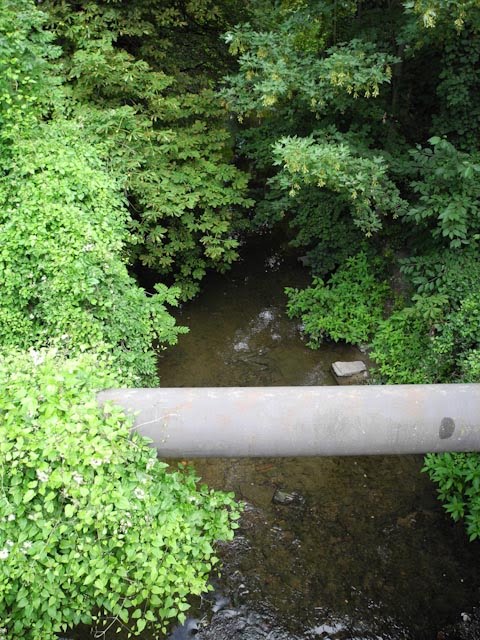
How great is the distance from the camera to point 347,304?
8.64 m

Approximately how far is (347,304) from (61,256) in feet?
16.3

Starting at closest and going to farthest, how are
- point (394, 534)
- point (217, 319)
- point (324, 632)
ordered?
1. point (324, 632)
2. point (394, 534)
3. point (217, 319)

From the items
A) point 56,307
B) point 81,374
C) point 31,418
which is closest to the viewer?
point 31,418

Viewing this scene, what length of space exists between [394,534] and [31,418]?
4.19 m

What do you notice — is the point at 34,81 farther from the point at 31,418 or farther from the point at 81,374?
the point at 31,418


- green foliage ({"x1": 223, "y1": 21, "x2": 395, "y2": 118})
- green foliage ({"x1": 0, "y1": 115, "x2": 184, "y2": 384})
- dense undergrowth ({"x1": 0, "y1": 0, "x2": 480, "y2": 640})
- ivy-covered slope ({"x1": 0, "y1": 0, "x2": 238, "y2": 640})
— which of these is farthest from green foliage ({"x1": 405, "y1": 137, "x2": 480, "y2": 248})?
ivy-covered slope ({"x1": 0, "y1": 0, "x2": 238, "y2": 640})

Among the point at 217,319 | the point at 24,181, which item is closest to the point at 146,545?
the point at 24,181

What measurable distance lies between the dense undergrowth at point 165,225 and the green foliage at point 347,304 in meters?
0.04

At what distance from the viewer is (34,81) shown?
5750 mm

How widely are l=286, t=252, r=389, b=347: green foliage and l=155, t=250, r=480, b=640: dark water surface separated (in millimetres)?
2372

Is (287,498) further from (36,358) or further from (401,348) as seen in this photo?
(36,358)

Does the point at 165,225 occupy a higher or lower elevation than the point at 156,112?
lower

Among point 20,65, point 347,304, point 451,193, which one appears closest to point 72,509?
point 20,65

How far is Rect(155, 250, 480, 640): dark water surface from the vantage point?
489cm
